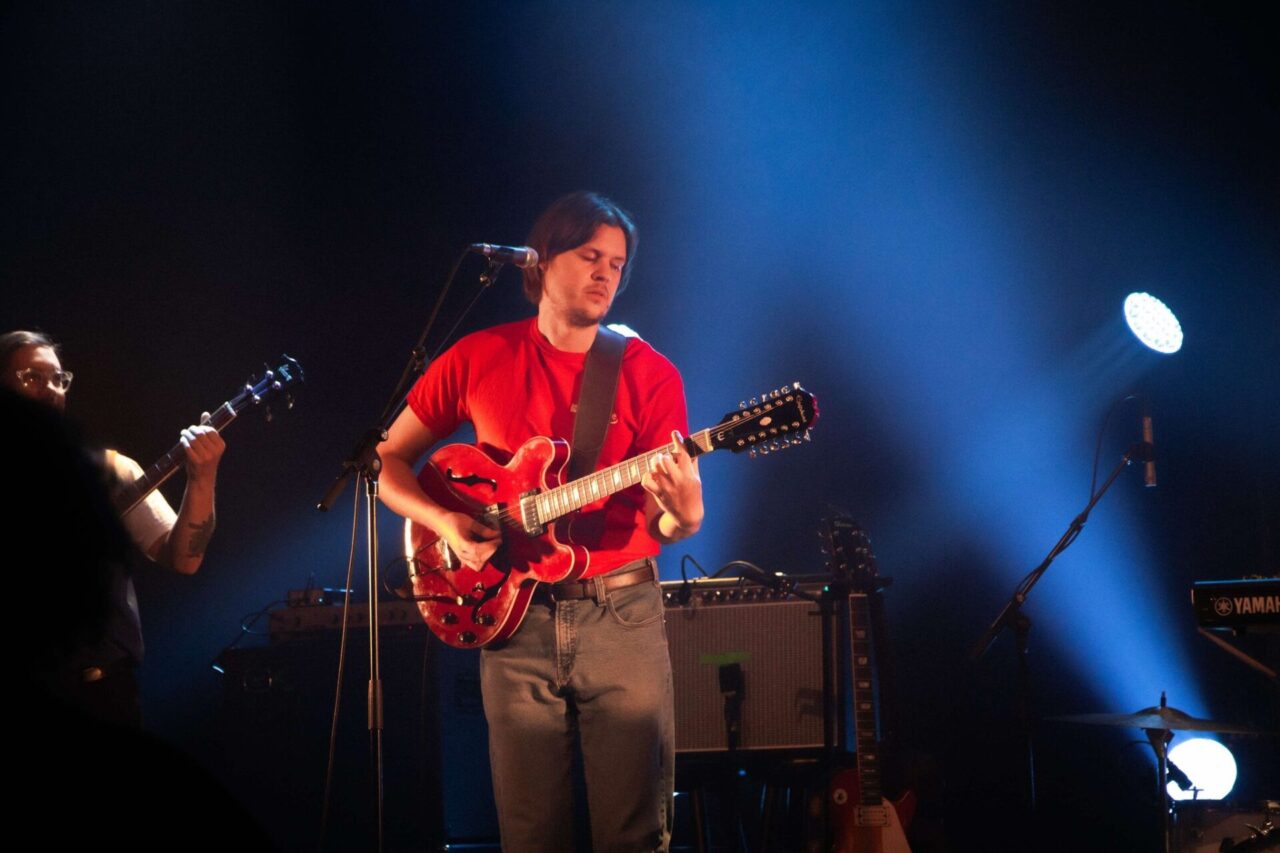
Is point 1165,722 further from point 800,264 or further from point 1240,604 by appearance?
point 800,264

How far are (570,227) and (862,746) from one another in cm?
217

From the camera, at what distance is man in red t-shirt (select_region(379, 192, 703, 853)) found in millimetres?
3043

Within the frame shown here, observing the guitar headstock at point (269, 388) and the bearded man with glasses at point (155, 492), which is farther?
the guitar headstock at point (269, 388)

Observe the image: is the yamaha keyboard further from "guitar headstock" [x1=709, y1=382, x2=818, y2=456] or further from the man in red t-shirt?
the man in red t-shirt

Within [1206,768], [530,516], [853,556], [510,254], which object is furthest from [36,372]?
[1206,768]

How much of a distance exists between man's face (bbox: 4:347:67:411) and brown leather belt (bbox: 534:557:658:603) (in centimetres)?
196

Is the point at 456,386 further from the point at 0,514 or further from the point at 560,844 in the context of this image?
the point at 0,514

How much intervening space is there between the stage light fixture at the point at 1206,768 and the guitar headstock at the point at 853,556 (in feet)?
5.09

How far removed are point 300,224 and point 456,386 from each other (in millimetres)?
2704

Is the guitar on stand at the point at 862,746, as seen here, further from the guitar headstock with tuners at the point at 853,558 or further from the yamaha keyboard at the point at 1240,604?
the yamaha keyboard at the point at 1240,604

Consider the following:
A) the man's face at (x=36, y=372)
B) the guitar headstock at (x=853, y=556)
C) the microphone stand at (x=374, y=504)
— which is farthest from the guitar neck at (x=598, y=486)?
the man's face at (x=36, y=372)

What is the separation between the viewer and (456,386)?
3537mm

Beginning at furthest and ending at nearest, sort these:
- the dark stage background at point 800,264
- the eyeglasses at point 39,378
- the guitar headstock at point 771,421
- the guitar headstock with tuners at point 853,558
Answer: the dark stage background at point 800,264 → the guitar headstock with tuners at point 853,558 → the eyeglasses at point 39,378 → the guitar headstock at point 771,421

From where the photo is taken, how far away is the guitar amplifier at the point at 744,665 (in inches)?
173
